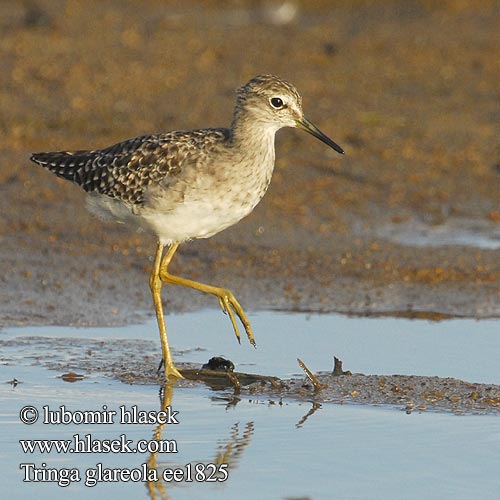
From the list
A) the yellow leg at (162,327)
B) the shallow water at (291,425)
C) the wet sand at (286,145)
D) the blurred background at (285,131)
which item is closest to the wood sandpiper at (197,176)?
the yellow leg at (162,327)

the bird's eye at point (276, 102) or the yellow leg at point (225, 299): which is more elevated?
the bird's eye at point (276, 102)

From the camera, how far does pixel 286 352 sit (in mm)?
9375

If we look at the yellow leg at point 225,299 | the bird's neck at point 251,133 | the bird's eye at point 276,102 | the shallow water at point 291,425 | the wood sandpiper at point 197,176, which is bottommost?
the shallow water at point 291,425

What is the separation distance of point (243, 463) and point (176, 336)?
2.93 meters

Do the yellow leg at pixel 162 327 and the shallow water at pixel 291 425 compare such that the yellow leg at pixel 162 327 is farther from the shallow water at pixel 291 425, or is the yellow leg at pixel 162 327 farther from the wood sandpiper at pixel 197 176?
the shallow water at pixel 291 425

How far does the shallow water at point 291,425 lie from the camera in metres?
6.71

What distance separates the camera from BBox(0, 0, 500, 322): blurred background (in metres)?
11.5

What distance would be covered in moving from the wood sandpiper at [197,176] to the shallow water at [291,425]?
57 cm

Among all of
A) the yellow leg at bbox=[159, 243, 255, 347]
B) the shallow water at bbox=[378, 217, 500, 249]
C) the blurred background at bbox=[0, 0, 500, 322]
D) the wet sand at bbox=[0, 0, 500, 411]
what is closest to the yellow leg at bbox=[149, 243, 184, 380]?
the yellow leg at bbox=[159, 243, 255, 347]

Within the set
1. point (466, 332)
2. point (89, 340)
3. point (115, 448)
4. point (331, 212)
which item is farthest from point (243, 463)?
point (331, 212)

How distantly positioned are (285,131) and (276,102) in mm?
5433

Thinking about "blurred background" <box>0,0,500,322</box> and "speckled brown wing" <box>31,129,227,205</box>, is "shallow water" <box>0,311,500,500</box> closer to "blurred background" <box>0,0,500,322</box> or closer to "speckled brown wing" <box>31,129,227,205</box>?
"blurred background" <box>0,0,500,322</box>

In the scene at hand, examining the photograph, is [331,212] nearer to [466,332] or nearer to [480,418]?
[466,332]

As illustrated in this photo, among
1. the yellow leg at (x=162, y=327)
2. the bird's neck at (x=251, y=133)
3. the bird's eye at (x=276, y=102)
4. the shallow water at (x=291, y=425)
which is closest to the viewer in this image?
the shallow water at (x=291, y=425)
